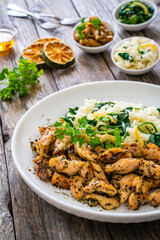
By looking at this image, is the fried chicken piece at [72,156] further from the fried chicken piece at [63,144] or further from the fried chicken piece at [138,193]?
the fried chicken piece at [138,193]

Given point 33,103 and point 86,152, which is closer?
point 86,152

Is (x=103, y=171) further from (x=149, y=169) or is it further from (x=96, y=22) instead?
(x=96, y=22)

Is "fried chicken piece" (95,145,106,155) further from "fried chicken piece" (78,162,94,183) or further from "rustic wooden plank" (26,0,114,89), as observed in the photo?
"rustic wooden plank" (26,0,114,89)

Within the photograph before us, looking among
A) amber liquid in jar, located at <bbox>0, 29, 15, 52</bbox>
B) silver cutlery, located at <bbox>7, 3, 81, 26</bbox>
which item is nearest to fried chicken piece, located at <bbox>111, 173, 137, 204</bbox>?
amber liquid in jar, located at <bbox>0, 29, 15, 52</bbox>

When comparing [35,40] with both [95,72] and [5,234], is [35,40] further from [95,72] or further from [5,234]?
[5,234]

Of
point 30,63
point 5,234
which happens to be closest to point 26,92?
point 30,63

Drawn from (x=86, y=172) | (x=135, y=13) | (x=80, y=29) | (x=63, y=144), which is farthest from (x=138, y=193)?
(x=135, y=13)
